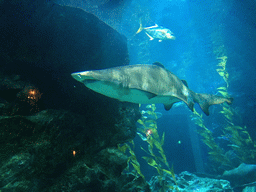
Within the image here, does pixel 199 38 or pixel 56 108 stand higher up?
pixel 199 38

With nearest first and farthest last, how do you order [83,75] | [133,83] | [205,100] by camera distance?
[83,75] → [133,83] → [205,100]

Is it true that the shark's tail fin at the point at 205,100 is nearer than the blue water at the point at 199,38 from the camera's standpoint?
Yes

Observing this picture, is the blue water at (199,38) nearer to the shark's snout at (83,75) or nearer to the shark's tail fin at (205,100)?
the shark's tail fin at (205,100)

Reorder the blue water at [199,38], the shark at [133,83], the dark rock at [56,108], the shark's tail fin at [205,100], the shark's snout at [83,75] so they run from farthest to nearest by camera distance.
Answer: the blue water at [199,38]
the shark's tail fin at [205,100]
the dark rock at [56,108]
the shark at [133,83]
the shark's snout at [83,75]

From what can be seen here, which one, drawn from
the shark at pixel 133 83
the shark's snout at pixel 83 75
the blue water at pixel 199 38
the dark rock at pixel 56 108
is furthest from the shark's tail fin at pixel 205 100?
the blue water at pixel 199 38

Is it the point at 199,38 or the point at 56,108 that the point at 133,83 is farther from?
the point at 199,38

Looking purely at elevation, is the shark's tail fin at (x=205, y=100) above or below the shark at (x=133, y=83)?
below

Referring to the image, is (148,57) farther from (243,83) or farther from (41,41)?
(41,41)

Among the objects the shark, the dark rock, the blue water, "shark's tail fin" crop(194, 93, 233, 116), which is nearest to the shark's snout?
the shark

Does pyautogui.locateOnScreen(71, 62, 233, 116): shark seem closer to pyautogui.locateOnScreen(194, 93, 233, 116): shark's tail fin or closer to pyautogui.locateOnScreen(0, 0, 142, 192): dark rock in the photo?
pyautogui.locateOnScreen(194, 93, 233, 116): shark's tail fin

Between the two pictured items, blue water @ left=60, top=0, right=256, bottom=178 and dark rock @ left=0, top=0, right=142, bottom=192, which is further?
blue water @ left=60, top=0, right=256, bottom=178

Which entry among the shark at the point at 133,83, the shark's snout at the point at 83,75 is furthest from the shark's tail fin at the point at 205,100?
the shark's snout at the point at 83,75

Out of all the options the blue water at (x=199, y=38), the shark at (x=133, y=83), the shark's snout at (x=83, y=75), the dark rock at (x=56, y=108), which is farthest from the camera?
the blue water at (x=199, y=38)

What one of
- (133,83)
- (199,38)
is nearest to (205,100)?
(133,83)
